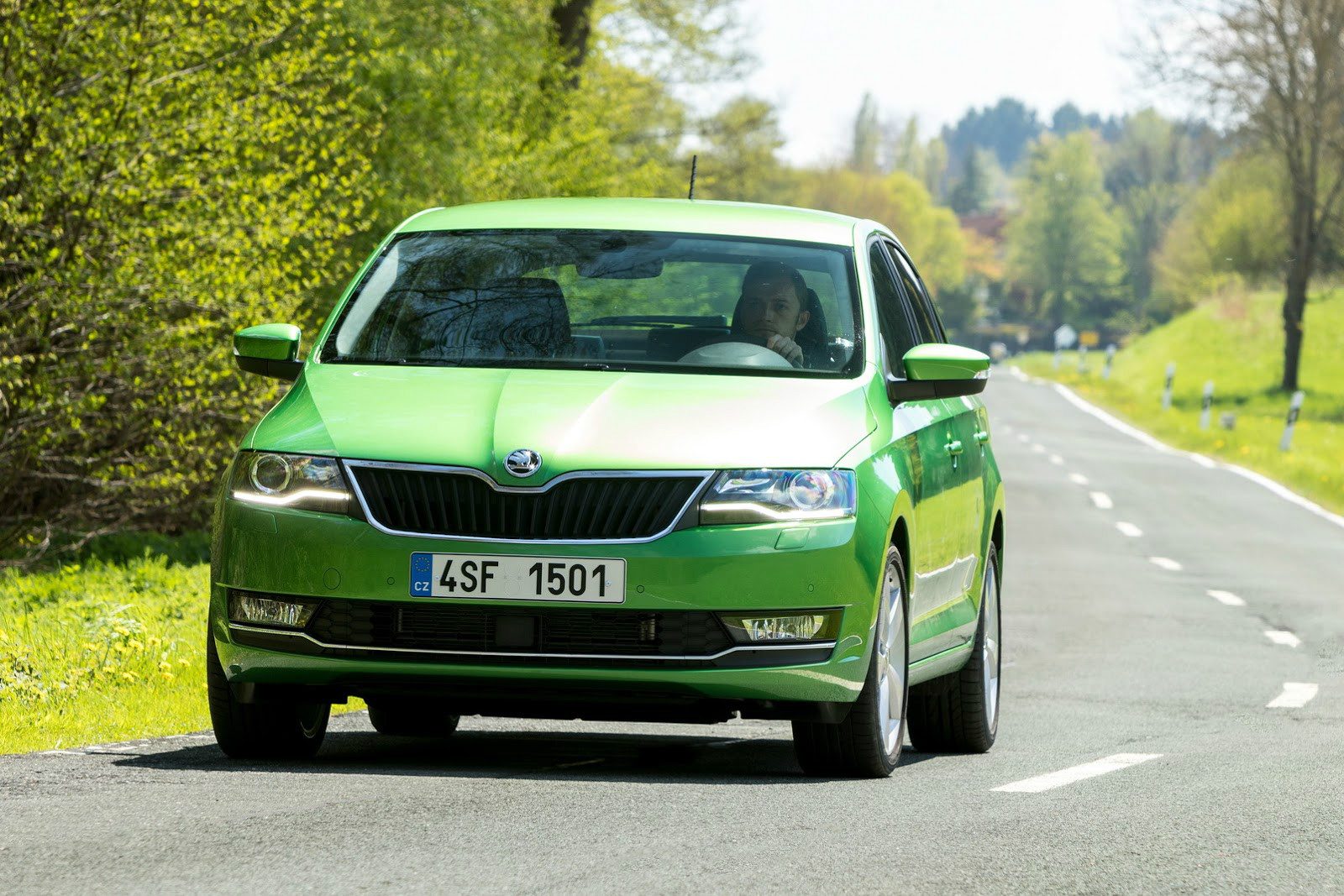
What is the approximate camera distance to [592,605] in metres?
6.13

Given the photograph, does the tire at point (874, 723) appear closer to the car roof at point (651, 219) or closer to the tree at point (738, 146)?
the car roof at point (651, 219)

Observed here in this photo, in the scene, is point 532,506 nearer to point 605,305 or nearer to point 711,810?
point 711,810

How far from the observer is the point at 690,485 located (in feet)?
20.2

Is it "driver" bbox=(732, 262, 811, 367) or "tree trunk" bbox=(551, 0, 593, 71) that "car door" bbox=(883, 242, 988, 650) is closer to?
"driver" bbox=(732, 262, 811, 367)

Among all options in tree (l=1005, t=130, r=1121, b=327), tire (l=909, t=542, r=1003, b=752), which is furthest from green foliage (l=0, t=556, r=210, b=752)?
tree (l=1005, t=130, r=1121, b=327)

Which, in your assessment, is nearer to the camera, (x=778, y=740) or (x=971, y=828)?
(x=971, y=828)

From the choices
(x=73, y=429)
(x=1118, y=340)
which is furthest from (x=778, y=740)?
(x=1118, y=340)

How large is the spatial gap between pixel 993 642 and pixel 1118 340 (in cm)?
16032

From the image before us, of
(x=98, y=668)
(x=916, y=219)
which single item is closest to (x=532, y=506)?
(x=98, y=668)

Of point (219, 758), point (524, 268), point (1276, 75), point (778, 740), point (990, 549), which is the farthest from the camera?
point (1276, 75)

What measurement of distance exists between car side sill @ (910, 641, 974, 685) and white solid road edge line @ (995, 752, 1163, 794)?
0.51m

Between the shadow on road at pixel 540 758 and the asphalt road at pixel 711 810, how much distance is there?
22 mm

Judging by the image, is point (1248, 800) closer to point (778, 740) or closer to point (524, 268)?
point (778, 740)

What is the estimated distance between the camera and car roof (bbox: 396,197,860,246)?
7.55m
